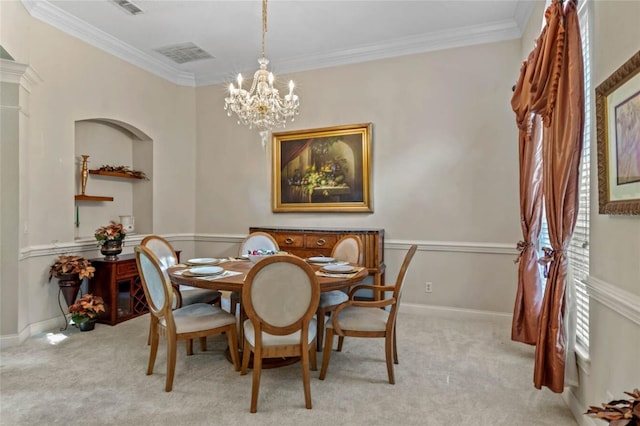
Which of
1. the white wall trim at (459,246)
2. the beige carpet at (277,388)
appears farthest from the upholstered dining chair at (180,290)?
the white wall trim at (459,246)

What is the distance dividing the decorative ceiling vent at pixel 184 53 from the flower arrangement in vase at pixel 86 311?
3091 mm

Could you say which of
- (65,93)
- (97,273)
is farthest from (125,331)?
(65,93)

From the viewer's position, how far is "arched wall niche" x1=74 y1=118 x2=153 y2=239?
4410mm

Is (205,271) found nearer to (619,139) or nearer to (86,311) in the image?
(86,311)

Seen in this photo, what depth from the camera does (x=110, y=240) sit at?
3930 millimetres

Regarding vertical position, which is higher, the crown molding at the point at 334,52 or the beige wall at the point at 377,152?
the crown molding at the point at 334,52

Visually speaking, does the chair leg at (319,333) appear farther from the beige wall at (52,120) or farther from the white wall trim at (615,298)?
the beige wall at (52,120)

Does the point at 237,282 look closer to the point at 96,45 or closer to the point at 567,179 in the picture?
the point at 567,179

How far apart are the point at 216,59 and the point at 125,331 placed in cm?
353

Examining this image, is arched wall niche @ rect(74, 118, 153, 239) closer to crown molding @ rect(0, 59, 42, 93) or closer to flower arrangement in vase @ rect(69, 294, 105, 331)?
crown molding @ rect(0, 59, 42, 93)

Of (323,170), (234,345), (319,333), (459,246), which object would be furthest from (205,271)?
(459,246)

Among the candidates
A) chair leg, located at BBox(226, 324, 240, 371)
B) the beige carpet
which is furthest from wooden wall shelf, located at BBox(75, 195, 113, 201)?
chair leg, located at BBox(226, 324, 240, 371)

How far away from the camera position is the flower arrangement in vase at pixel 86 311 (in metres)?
3.53

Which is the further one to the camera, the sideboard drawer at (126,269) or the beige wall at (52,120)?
the sideboard drawer at (126,269)
